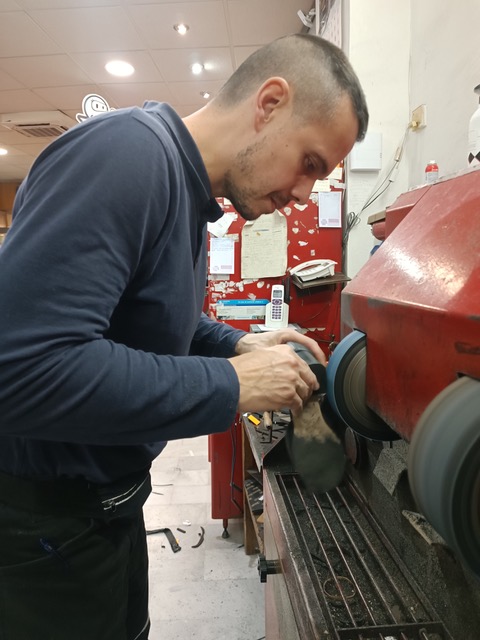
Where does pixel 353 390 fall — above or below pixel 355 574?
above

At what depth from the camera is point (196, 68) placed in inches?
143

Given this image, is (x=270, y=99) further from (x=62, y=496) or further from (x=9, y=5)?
(x=9, y=5)

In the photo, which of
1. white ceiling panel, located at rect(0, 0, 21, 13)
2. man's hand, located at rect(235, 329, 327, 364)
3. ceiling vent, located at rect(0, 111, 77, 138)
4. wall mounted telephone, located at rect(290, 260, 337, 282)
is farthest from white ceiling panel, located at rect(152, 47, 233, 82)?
man's hand, located at rect(235, 329, 327, 364)

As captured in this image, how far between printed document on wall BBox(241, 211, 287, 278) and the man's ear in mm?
1502

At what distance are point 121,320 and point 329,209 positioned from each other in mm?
1842

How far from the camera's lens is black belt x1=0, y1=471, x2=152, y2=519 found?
0.82 m

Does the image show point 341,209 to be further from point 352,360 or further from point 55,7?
point 55,7

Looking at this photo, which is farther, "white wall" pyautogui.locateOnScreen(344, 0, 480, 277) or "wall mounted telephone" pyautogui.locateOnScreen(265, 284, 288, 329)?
"wall mounted telephone" pyautogui.locateOnScreen(265, 284, 288, 329)

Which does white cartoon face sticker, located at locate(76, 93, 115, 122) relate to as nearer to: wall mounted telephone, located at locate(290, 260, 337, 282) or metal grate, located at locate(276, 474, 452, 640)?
wall mounted telephone, located at locate(290, 260, 337, 282)

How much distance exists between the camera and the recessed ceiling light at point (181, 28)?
2.97m

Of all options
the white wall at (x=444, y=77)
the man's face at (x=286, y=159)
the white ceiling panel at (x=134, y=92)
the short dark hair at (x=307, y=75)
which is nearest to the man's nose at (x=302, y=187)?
the man's face at (x=286, y=159)

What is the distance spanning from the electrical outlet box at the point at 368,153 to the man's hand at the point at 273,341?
1.51 meters

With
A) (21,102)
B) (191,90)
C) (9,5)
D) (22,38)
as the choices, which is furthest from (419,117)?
(21,102)

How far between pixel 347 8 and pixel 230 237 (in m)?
1.29
